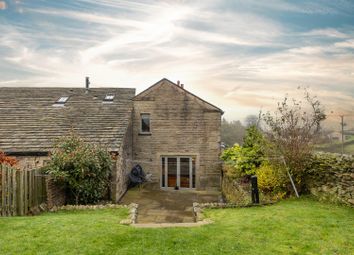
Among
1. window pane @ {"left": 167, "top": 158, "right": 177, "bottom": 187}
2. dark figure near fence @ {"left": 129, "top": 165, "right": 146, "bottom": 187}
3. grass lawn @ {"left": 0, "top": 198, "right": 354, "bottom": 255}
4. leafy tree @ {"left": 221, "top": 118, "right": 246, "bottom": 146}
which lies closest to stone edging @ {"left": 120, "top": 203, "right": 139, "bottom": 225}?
grass lawn @ {"left": 0, "top": 198, "right": 354, "bottom": 255}

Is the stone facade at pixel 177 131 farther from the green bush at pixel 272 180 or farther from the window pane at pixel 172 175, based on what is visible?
the green bush at pixel 272 180

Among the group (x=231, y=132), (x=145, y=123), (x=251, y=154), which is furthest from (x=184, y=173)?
(x=231, y=132)

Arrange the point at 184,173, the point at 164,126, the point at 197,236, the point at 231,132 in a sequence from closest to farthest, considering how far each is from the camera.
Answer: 1. the point at 197,236
2. the point at 184,173
3. the point at 164,126
4. the point at 231,132

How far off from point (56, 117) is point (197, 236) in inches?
655

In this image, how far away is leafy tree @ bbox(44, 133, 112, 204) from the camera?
13344 millimetres

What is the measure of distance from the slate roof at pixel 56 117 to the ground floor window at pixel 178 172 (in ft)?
14.9

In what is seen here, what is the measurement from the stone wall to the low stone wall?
9631 millimetres

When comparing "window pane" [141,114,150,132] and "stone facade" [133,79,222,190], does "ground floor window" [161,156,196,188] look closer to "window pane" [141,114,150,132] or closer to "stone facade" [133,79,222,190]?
"stone facade" [133,79,222,190]

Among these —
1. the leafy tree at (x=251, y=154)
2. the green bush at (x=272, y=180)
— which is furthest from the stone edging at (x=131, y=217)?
the leafy tree at (x=251, y=154)

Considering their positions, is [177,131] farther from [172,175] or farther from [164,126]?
[172,175]

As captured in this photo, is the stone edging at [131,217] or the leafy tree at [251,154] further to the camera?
the leafy tree at [251,154]

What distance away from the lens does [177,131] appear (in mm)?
21984

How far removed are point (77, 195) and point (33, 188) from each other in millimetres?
2593

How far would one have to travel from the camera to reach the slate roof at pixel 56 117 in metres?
18.1
